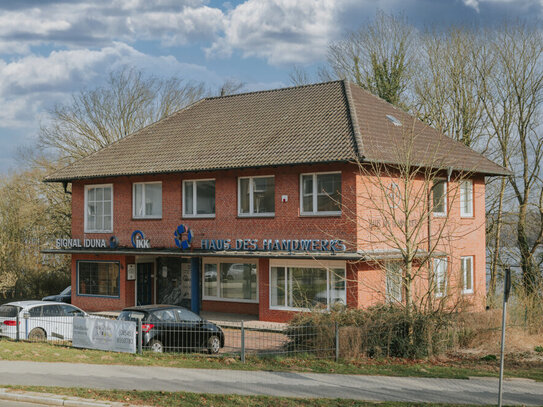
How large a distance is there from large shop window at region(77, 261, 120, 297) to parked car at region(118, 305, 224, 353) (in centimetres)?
1100

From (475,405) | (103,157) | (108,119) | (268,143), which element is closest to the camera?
(475,405)

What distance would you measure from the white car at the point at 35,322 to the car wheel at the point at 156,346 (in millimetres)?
3646

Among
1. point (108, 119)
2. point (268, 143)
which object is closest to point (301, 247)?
point (268, 143)

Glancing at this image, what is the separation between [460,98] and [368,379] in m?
25.2

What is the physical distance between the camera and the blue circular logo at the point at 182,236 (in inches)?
1059

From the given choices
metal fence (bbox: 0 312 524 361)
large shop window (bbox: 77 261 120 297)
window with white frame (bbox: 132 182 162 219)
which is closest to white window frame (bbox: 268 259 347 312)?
metal fence (bbox: 0 312 524 361)

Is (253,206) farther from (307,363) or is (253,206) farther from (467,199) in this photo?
(307,363)

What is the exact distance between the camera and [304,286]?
2447 cm

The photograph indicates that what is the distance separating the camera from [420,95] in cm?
3744

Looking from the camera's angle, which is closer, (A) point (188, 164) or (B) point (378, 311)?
(B) point (378, 311)

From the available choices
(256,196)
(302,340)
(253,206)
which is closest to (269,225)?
(253,206)

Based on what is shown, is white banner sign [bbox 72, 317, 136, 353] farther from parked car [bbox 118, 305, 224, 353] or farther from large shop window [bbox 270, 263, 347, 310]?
large shop window [bbox 270, 263, 347, 310]

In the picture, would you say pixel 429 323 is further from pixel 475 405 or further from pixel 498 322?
pixel 475 405

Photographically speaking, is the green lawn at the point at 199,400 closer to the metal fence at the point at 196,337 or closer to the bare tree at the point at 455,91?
the metal fence at the point at 196,337
